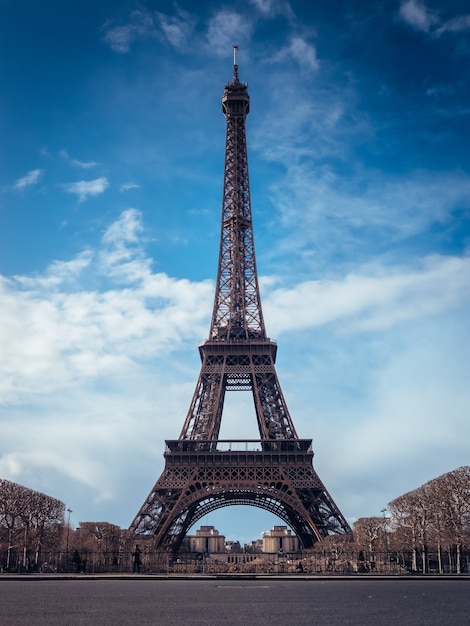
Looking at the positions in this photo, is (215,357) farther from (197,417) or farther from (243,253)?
(243,253)

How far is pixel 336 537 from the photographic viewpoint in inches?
2485

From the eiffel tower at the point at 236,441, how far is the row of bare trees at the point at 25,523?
30.7ft

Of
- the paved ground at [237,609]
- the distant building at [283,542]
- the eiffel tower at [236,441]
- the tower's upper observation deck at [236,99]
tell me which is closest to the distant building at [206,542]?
the distant building at [283,542]

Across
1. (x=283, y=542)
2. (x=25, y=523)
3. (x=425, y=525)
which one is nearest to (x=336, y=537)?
(x=425, y=525)

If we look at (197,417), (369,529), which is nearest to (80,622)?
(197,417)

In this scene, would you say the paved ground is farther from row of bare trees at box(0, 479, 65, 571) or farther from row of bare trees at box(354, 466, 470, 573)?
row of bare trees at box(0, 479, 65, 571)

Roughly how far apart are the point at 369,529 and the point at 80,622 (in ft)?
201

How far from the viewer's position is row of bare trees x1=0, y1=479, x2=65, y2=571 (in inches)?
2445

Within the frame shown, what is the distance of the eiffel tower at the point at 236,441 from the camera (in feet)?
217

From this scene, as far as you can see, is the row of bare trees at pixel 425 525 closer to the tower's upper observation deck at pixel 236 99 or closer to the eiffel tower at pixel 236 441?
the eiffel tower at pixel 236 441

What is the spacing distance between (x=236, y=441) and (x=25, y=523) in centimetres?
2138

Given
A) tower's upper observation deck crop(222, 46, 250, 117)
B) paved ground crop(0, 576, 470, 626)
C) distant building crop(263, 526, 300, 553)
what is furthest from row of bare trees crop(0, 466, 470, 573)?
distant building crop(263, 526, 300, 553)

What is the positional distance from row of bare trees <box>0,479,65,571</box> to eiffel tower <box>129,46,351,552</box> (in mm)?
9345

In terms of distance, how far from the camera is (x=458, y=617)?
1866cm
